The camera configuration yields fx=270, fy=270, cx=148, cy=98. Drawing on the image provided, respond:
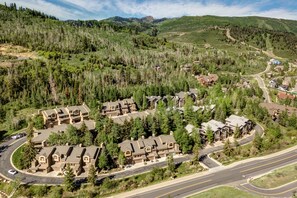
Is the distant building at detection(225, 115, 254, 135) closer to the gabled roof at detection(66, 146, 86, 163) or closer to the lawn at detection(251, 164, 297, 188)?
the lawn at detection(251, 164, 297, 188)

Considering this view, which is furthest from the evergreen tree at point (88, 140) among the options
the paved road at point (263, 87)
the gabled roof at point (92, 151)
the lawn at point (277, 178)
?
the paved road at point (263, 87)

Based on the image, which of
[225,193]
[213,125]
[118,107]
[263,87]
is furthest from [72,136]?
[263,87]

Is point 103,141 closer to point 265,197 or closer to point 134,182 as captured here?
point 134,182

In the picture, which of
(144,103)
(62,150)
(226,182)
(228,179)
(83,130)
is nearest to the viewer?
(226,182)

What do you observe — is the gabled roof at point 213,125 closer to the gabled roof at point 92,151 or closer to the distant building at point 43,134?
the distant building at point 43,134

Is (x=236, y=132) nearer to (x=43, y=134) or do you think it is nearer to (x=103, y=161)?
(x=103, y=161)
